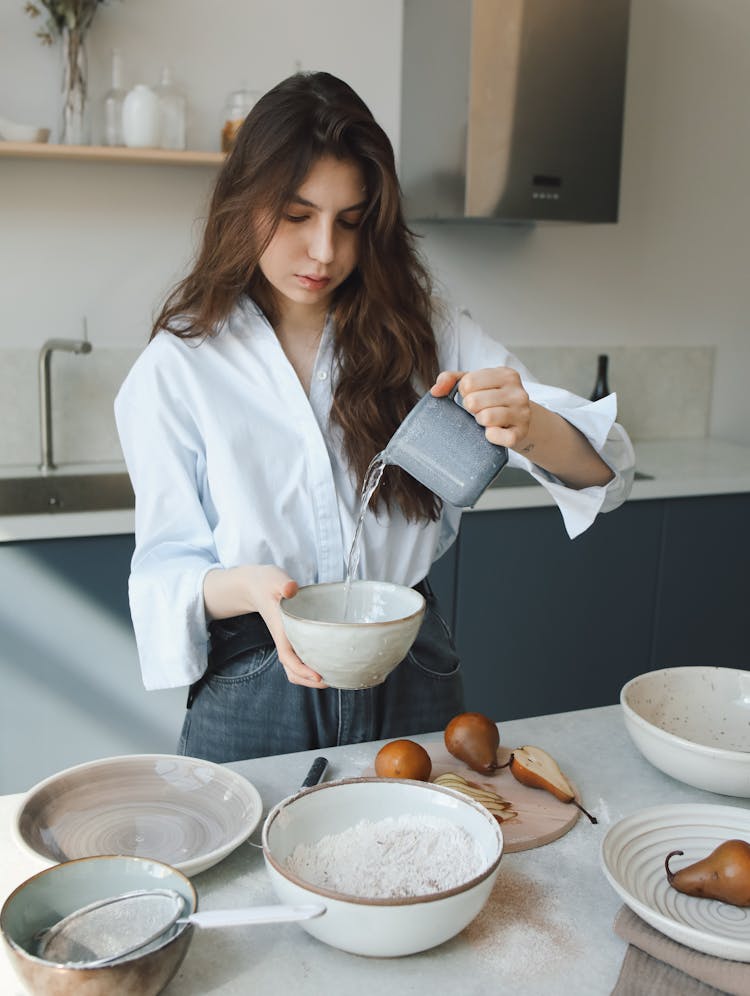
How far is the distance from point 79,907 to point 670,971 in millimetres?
476

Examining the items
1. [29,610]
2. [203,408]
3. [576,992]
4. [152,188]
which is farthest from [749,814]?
[152,188]

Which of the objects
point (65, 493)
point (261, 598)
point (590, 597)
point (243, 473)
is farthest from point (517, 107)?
point (261, 598)

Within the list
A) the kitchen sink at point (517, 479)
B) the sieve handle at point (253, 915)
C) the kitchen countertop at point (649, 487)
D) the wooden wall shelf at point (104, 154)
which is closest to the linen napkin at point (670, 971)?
the sieve handle at point (253, 915)

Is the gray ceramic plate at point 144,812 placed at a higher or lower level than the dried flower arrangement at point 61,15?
lower

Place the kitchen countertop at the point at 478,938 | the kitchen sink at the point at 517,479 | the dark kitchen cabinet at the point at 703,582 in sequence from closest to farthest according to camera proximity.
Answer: the kitchen countertop at the point at 478,938, the kitchen sink at the point at 517,479, the dark kitchen cabinet at the point at 703,582

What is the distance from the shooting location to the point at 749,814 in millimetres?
1007

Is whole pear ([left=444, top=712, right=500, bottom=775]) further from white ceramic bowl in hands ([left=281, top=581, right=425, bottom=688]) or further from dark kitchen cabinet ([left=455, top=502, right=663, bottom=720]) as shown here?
dark kitchen cabinet ([left=455, top=502, right=663, bottom=720])

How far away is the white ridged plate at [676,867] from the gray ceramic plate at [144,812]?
35cm

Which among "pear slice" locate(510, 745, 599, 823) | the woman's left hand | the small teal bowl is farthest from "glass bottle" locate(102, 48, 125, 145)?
the small teal bowl

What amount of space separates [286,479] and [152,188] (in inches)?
60.0

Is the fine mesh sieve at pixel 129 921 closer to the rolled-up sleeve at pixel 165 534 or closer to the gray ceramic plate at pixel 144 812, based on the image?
the gray ceramic plate at pixel 144 812

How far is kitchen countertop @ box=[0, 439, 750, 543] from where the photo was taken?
82.8 inches

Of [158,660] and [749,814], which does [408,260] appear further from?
[749,814]

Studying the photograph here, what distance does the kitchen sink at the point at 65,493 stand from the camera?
2484 millimetres
